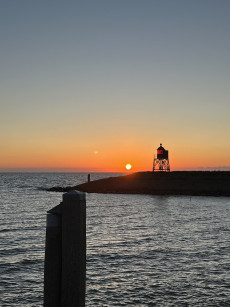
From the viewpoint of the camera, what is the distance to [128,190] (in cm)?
7544

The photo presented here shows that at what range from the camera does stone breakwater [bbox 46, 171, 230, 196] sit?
70.6 metres

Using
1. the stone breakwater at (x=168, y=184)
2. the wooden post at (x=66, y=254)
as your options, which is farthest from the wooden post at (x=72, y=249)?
the stone breakwater at (x=168, y=184)

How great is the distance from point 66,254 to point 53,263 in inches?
8.6

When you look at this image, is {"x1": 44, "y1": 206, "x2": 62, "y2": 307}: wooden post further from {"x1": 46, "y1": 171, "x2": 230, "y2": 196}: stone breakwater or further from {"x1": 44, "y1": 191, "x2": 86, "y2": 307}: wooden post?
{"x1": 46, "y1": 171, "x2": 230, "y2": 196}: stone breakwater

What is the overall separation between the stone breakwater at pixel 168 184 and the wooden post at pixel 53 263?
64.5 meters

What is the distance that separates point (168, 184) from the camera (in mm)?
75812

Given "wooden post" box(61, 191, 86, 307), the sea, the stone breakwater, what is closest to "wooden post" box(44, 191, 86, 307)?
"wooden post" box(61, 191, 86, 307)

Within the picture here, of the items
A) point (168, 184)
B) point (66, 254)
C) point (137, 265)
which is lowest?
point (137, 265)

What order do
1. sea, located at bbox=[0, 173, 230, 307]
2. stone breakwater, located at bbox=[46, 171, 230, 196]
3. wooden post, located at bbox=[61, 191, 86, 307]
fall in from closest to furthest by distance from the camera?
wooden post, located at bbox=[61, 191, 86, 307] < sea, located at bbox=[0, 173, 230, 307] < stone breakwater, located at bbox=[46, 171, 230, 196]

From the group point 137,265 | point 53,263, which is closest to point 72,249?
point 53,263

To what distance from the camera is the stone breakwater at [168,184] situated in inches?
2781

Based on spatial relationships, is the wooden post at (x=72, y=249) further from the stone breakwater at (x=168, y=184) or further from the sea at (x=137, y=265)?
the stone breakwater at (x=168, y=184)

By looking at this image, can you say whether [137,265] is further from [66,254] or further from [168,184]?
[168,184]

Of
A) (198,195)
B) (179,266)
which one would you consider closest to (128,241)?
(179,266)
